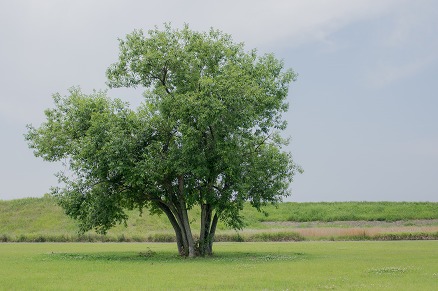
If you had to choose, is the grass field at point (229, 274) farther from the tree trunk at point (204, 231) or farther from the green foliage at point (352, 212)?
the green foliage at point (352, 212)

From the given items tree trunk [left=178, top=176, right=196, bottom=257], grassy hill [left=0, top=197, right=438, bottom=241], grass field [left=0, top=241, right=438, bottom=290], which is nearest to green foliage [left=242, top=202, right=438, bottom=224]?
grassy hill [left=0, top=197, right=438, bottom=241]

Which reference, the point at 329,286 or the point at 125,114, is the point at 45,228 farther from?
the point at 329,286

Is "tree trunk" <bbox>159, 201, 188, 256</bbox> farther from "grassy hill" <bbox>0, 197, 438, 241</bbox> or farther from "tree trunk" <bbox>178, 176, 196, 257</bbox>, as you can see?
"grassy hill" <bbox>0, 197, 438, 241</bbox>

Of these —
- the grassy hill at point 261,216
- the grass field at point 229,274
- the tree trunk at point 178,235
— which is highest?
the grassy hill at point 261,216

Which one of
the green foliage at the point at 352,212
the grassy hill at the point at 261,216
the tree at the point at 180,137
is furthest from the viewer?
the green foliage at the point at 352,212

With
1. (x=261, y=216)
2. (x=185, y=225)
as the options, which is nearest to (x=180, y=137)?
(x=185, y=225)

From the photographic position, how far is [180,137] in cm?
3953

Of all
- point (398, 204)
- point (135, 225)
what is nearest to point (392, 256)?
point (135, 225)

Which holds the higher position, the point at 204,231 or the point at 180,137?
the point at 180,137

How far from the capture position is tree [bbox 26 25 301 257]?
38125mm

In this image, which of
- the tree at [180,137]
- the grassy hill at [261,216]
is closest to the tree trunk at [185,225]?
the tree at [180,137]

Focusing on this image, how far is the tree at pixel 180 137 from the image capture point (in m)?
38.1

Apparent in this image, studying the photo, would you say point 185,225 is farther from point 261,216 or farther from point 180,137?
point 261,216

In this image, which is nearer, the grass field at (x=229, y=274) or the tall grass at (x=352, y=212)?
the grass field at (x=229, y=274)
